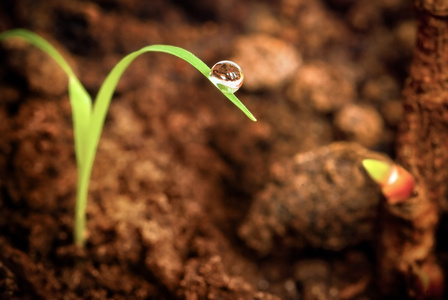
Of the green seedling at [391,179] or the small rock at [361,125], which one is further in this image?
the small rock at [361,125]

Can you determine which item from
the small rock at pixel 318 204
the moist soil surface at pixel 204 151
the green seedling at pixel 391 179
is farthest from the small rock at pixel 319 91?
the green seedling at pixel 391 179

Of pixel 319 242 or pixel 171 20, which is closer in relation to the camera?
pixel 319 242

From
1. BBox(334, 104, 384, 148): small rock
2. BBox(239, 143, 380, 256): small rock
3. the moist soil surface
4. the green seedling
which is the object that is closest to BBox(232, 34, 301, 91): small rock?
the moist soil surface

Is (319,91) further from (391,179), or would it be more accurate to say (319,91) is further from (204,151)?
(391,179)

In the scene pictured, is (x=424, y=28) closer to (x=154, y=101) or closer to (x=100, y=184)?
(x=154, y=101)

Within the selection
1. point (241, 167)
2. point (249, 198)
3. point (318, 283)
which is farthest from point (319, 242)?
point (241, 167)

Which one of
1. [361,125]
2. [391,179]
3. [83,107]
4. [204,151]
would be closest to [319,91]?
[361,125]

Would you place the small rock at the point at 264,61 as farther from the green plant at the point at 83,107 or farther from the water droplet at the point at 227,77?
the water droplet at the point at 227,77
